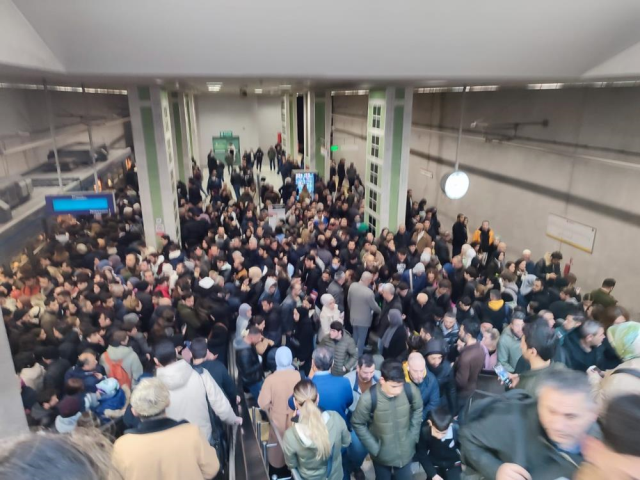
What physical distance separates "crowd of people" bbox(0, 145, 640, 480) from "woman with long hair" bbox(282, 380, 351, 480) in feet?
0.04

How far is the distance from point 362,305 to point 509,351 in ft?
5.62

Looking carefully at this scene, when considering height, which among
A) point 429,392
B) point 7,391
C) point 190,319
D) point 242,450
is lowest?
point 242,450

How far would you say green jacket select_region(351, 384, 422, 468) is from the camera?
279cm

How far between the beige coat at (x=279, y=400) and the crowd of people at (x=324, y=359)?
0.01 meters

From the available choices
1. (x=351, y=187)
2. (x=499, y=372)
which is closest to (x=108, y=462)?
(x=499, y=372)

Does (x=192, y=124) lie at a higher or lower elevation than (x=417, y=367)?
higher

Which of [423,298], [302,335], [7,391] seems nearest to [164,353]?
[7,391]

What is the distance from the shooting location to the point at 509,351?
4.00 meters

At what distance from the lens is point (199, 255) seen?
20.6 ft

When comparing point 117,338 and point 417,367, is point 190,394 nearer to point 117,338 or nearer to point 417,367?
point 117,338

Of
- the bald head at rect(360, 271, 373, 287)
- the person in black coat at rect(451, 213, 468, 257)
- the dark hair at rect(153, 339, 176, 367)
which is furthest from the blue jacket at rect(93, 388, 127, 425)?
the person in black coat at rect(451, 213, 468, 257)

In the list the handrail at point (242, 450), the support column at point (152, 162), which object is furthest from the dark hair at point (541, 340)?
the support column at point (152, 162)

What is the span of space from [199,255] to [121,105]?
9330mm

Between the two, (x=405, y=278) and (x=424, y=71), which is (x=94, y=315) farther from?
(x=424, y=71)
